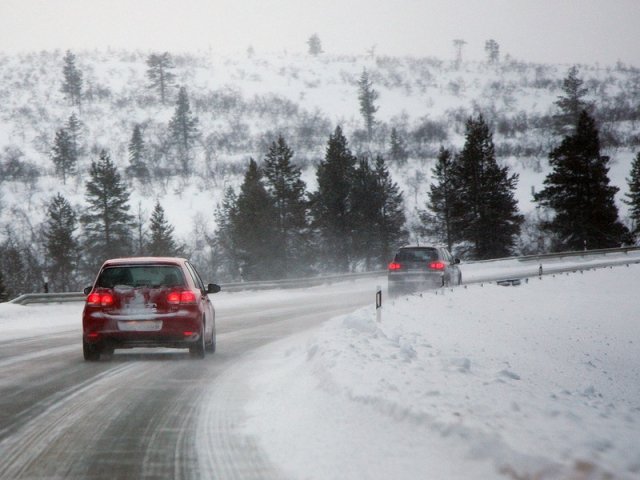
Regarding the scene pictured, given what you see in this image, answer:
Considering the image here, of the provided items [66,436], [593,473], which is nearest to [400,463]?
[593,473]

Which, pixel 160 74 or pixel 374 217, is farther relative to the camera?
pixel 160 74

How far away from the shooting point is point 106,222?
65562 mm

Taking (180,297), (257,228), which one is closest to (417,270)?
(180,297)

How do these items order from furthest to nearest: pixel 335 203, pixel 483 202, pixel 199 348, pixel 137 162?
1. pixel 137 162
2. pixel 335 203
3. pixel 483 202
4. pixel 199 348

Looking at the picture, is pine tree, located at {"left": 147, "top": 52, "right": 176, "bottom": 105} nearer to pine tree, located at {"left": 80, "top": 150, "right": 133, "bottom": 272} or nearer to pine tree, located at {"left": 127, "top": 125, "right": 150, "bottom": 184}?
pine tree, located at {"left": 127, "top": 125, "right": 150, "bottom": 184}

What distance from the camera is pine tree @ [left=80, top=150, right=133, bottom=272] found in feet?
212

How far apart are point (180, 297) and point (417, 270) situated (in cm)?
1658

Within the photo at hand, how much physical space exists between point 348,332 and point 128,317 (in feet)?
12.7

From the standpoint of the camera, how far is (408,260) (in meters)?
28.1

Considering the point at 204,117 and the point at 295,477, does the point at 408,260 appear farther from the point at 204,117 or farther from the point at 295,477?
the point at 204,117

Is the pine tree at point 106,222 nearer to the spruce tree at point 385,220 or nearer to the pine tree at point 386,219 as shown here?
the spruce tree at point 385,220

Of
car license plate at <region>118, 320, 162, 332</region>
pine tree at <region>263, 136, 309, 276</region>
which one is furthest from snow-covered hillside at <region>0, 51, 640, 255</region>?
car license plate at <region>118, 320, 162, 332</region>

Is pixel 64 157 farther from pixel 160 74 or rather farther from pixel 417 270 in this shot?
Answer: pixel 417 270

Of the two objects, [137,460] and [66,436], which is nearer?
[137,460]
